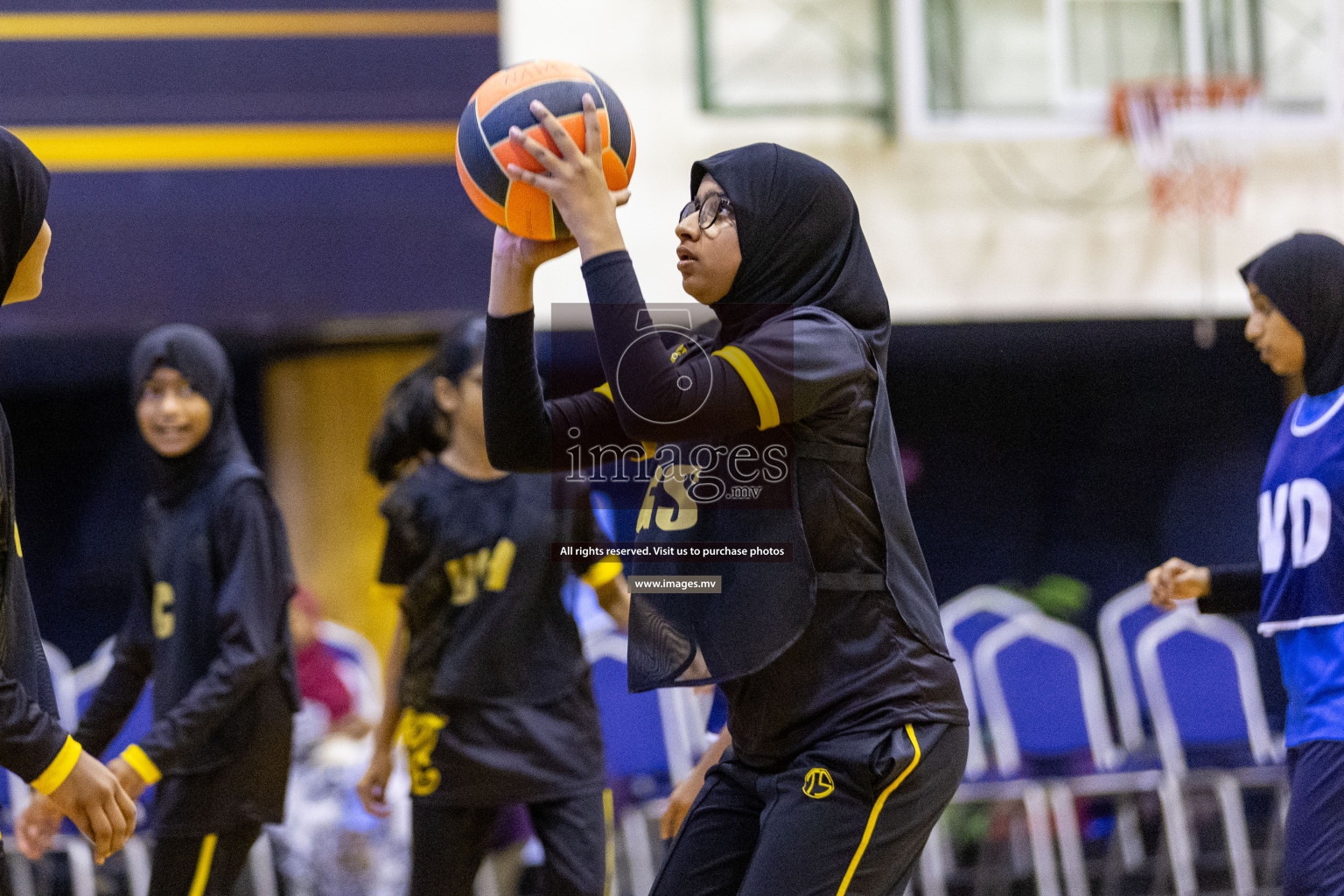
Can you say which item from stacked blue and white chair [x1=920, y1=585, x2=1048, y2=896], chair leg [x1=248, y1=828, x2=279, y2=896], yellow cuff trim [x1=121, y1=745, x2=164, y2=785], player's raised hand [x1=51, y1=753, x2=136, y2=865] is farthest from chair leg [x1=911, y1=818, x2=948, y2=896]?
player's raised hand [x1=51, y1=753, x2=136, y2=865]

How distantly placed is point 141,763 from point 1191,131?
6.34 meters

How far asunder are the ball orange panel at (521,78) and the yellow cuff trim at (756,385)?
0.60 metres

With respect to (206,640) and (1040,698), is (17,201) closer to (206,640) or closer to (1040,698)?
(206,640)

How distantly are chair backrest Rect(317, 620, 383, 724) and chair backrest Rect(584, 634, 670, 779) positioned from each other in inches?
40.0

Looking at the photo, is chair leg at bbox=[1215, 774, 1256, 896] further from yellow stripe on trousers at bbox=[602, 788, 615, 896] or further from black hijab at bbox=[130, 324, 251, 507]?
black hijab at bbox=[130, 324, 251, 507]

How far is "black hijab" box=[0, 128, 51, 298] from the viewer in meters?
2.37

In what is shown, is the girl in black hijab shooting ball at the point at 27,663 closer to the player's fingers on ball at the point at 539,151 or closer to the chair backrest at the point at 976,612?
the player's fingers on ball at the point at 539,151

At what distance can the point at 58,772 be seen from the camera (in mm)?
2445

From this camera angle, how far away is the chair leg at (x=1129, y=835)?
231 inches

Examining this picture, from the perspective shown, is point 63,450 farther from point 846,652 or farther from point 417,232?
point 846,652

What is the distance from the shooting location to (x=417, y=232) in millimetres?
6902

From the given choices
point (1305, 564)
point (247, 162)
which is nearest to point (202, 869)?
point (1305, 564)

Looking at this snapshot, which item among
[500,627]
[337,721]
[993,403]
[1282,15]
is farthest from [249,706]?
[1282,15]

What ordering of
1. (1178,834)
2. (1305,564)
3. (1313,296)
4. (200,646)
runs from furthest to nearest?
(1178,834) → (200,646) → (1313,296) → (1305,564)
